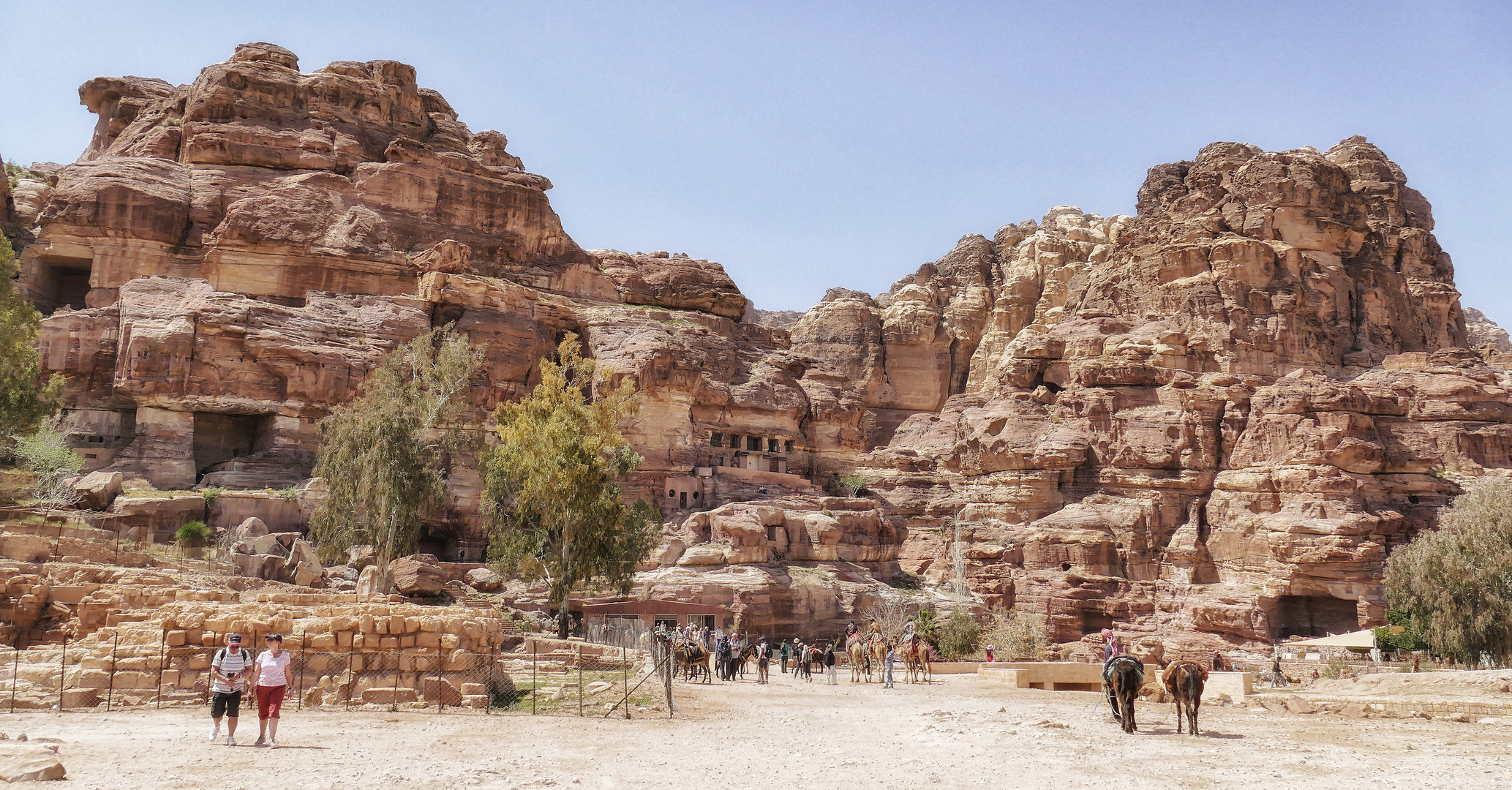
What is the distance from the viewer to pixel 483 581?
40562 millimetres

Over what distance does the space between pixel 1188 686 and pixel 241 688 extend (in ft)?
47.0

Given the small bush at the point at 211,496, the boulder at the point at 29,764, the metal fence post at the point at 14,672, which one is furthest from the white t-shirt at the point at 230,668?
the small bush at the point at 211,496

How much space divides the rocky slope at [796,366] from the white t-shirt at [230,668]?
96.1ft

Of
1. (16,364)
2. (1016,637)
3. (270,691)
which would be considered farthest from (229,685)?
(1016,637)

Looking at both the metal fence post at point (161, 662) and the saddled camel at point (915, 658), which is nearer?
the metal fence post at point (161, 662)

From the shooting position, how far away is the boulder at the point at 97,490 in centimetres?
3666

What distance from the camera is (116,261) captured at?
49812 mm

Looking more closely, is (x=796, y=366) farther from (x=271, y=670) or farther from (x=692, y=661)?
(x=271, y=670)

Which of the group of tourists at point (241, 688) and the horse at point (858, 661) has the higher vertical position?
the group of tourists at point (241, 688)

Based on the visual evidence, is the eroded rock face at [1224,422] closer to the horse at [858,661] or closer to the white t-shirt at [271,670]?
the horse at [858,661]

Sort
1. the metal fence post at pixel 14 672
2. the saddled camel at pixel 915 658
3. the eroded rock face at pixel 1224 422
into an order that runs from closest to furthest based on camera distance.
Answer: the metal fence post at pixel 14 672 < the saddled camel at pixel 915 658 < the eroded rock face at pixel 1224 422

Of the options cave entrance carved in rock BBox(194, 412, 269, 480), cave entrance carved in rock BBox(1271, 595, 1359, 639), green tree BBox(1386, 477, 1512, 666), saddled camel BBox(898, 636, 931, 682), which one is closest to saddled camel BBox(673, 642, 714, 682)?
saddled camel BBox(898, 636, 931, 682)

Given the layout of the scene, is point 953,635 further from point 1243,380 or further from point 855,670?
point 1243,380

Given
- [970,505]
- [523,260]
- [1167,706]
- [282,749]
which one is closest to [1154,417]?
[970,505]
